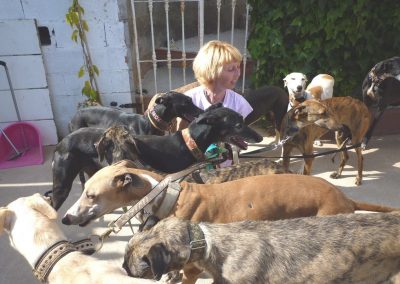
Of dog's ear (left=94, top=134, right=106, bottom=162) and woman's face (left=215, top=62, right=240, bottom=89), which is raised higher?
woman's face (left=215, top=62, right=240, bottom=89)

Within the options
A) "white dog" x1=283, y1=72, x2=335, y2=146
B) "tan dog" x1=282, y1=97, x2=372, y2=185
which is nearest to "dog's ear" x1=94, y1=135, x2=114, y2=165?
"tan dog" x1=282, y1=97, x2=372, y2=185

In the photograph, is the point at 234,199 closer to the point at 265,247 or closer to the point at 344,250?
the point at 265,247

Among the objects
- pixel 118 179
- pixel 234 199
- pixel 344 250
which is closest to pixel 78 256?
pixel 118 179

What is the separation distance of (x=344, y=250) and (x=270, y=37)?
426cm

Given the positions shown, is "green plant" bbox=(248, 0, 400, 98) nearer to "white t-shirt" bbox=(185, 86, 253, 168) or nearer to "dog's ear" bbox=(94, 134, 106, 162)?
"white t-shirt" bbox=(185, 86, 253, 168)

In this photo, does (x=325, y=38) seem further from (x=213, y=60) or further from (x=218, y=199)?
(x=218, y=199)

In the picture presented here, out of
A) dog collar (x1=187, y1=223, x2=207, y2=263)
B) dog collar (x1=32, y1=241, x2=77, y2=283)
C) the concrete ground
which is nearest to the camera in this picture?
dog collar (x1=187, y1=223, x2=207, y2=263)

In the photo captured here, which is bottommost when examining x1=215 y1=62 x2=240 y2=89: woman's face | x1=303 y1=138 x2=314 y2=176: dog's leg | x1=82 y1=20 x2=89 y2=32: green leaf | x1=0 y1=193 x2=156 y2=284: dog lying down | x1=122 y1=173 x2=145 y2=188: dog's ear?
x1=303 y1=138 x2=314 y2=176: dog's leg

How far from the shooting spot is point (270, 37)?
5.77 m

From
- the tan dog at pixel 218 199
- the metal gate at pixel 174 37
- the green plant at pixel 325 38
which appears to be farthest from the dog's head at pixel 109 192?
the green plant at pixel 325 38

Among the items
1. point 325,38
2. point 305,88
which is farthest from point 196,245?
point 325,38

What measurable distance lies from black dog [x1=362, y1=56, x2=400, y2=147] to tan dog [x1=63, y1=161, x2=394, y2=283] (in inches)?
112

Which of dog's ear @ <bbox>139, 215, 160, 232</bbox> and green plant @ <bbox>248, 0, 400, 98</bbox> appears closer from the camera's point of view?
dog's ear @ <bbox>139, 215, 160, 232</bbox>

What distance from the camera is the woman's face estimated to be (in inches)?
145
